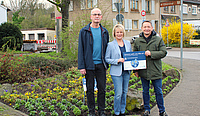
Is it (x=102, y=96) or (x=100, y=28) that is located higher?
(x=100, y=28)

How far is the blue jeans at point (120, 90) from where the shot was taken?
4109 mm

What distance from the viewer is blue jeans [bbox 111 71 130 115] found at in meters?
4.11

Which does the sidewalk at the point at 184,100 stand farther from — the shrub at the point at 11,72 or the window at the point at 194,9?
the window at the point at 194,9

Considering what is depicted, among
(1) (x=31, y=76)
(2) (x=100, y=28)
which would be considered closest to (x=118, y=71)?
(2) (x=100, y=28)

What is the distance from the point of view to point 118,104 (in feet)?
13.6

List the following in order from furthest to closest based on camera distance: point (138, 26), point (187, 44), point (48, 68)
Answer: point (138, 26), point (187, 44), point (48, 68)

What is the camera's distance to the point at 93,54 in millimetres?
4062

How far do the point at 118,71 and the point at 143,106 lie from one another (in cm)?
122

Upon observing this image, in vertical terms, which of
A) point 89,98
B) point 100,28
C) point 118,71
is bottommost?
point 89,98

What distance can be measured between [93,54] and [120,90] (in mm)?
873

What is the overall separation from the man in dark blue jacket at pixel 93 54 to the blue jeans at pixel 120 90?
0.85 feet

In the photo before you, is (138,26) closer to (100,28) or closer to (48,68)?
(48,68)

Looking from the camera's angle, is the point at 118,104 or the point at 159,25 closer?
the point at 118,104

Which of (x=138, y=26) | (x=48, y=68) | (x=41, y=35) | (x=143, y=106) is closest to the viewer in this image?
(x=143, y=106)
